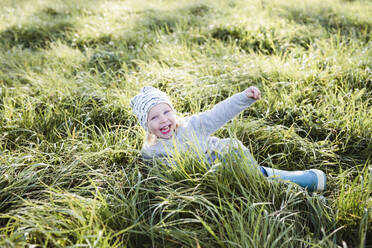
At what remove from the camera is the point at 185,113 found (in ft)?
8.54

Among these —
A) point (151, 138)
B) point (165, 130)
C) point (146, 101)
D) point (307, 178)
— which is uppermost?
point (146, 101)

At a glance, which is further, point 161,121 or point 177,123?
point 177,123

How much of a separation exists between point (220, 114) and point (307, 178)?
2.59ft

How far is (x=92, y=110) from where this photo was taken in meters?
2.89

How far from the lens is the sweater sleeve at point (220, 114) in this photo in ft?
7.04

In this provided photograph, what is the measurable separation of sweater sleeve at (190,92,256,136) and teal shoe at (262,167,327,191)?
51 centimetres

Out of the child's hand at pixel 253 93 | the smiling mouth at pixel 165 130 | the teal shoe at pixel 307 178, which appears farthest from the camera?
the smiling mouth at pixel 165 130

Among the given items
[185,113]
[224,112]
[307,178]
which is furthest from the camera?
[185,113]

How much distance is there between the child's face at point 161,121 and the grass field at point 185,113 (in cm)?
29

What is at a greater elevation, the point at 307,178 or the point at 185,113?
the point at 185,113

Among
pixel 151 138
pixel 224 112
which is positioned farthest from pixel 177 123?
pixel 224 112

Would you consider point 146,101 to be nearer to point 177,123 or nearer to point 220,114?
point 177,123

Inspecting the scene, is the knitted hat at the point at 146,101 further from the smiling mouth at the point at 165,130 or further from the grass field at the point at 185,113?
the grass field at the point at 185,113

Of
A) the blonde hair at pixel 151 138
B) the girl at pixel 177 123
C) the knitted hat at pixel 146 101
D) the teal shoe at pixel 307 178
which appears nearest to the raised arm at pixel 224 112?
the girl at pixel 177 123
